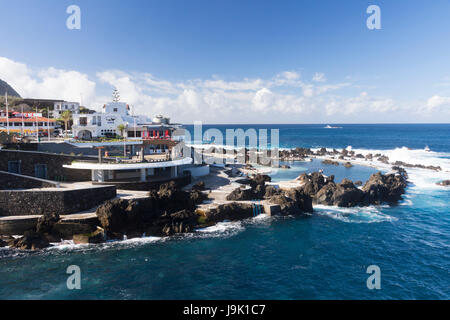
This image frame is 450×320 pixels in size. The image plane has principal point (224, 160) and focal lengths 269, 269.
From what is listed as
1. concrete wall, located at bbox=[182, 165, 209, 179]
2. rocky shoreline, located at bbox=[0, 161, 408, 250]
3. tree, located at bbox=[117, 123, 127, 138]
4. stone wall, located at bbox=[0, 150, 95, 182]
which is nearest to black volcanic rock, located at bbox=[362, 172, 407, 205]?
rocky shoreline, located at bbox=[0, 161, 408, 250]

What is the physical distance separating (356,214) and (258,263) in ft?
71.7

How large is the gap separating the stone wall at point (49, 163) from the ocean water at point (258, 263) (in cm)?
1317

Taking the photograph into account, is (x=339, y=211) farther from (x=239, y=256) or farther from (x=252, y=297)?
(x=252, y=297)

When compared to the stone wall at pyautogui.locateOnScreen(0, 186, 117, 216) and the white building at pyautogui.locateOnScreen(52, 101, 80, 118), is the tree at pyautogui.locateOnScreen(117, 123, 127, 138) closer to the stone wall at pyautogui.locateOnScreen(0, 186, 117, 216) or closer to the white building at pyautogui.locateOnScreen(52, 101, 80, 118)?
the stone wall at pyautogui.locateOnScreen(0, 186, 117, 216)

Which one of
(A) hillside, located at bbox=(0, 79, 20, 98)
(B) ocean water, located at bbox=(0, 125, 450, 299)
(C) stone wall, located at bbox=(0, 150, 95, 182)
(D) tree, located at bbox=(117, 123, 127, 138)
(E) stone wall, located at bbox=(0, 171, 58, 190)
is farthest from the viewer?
(A) hillside, located at bbox=(0, 79, 20, 98)

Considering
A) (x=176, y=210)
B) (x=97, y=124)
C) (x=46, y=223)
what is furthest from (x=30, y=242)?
(x=97, y=124)

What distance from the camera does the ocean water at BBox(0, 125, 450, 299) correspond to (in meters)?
21.6

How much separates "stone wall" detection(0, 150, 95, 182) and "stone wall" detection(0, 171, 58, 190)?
14.3 ft

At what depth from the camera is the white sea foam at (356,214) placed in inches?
1498

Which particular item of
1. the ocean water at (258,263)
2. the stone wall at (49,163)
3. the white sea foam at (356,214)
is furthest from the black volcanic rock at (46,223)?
the white sea foam at (356,214)

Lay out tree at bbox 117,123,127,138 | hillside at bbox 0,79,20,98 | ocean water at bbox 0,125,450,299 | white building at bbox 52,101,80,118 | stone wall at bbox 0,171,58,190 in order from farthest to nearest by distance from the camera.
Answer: hillside at bbox 0,79,20,98
white building at bbox 52,101,80,118
tree at bbox 117,123,127,138
stone wall at bbox 0,171,58,190
ocean water at bbox 0,125,450,299

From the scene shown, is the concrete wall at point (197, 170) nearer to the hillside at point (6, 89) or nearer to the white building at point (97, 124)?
the white building at point (97, 124)
